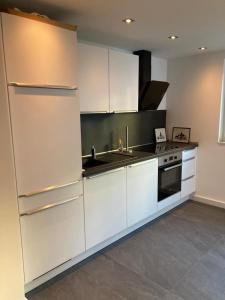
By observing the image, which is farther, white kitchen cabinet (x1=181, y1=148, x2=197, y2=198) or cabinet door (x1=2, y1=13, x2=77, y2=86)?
white kitchen cabinet (x1=181, y1=148, x2=197, y2=198)

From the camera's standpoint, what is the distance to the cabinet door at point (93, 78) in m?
2.46

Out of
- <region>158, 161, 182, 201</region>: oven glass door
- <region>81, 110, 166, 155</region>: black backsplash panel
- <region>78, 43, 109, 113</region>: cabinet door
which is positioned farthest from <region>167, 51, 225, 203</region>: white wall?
<region>78, 43, 109, 113</region>: cabinet door

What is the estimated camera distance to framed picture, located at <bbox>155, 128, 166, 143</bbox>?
397 cm

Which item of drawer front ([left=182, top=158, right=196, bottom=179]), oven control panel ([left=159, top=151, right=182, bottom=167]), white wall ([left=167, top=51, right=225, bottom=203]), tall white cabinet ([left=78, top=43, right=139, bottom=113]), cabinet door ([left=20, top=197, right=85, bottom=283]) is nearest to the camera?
cabinet door ([left=20, top=197, right=85, bottom=283])

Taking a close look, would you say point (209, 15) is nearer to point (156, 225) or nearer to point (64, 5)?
point (64, 5)

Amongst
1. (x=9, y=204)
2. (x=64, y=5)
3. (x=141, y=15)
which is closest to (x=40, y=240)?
(x=9, y=204)

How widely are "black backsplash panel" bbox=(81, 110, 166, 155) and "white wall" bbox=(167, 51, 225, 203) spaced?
439 millimetres

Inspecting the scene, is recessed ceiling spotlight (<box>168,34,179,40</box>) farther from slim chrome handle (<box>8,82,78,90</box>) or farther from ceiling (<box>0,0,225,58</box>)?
slim chrome handle (<box>8,82,78,90</box>)

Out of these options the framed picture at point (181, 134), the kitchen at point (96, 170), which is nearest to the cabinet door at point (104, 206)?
the kitchen at point (96, 170)

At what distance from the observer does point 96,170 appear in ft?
7.68

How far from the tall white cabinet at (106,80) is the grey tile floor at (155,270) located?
1.59 m

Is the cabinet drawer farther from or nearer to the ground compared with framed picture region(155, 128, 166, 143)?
nearer to the ground

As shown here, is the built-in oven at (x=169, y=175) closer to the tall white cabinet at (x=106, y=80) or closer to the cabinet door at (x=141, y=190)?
the cabinet door at (x=141, y=190)

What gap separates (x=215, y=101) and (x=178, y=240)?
2075mm
